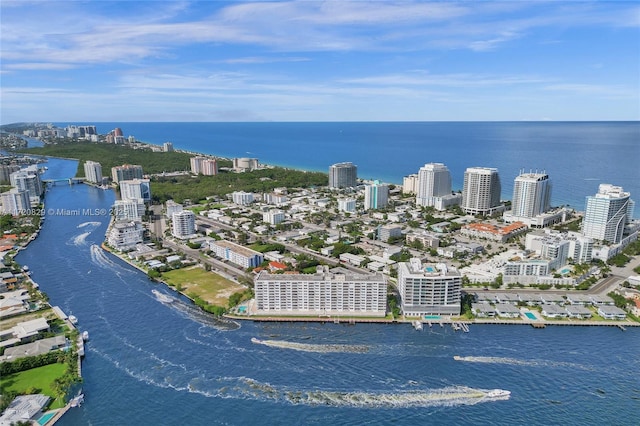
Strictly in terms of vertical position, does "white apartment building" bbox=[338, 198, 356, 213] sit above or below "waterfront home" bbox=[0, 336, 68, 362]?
above

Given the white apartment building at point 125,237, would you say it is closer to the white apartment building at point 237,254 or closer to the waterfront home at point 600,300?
the white apartment building at point 237,254

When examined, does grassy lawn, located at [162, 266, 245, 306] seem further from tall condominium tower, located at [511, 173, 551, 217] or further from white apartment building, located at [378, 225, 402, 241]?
tall condominium tower, located at [511, 173, 551, 217]

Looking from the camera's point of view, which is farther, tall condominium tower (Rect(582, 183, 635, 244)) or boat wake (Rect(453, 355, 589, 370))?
tall condominium tower (Rect(582, 183, 635, 244))

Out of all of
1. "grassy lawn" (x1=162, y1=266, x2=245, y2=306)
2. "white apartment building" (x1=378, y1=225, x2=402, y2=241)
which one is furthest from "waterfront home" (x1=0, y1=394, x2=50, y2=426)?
"white apartment building" (x1=378, y1=225, x2=402, y2=241)

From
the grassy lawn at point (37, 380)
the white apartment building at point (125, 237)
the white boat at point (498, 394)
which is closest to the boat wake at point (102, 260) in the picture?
the white apartment building at point (125, 237)

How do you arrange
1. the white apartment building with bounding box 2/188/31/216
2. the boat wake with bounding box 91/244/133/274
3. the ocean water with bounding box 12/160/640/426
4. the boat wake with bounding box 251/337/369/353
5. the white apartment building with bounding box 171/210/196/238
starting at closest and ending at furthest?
1. the ocean water with bounding box 12/160/640/426
2. the boat wake with bounding box 251/337/369/353
3. the boat wake with bounding box 91/244/133/274
4. the white apartment building with bounding box 171/210/196/238
5. the white apartment building with bounding box 2/188/31/216

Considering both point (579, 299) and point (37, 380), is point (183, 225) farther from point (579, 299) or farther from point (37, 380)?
point (579, 299)

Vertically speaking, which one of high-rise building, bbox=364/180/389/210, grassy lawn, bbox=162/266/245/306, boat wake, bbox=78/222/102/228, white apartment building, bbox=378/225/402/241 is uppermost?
high-rise building, bbox=364/180/389/210
